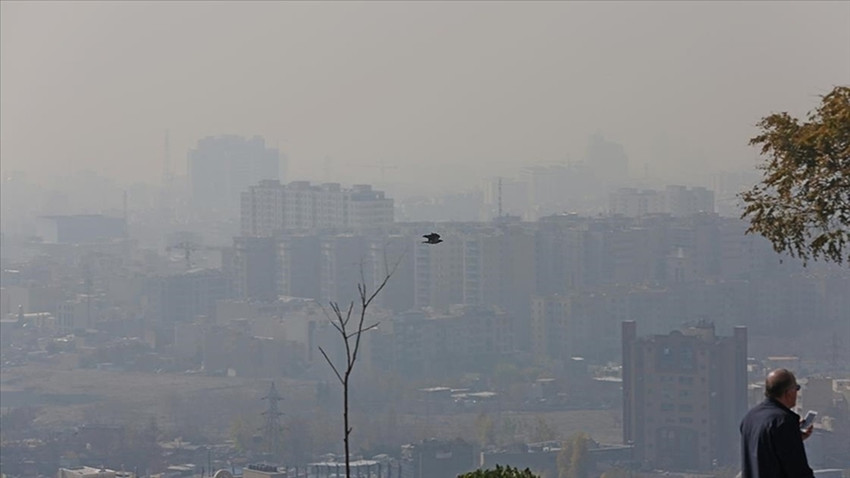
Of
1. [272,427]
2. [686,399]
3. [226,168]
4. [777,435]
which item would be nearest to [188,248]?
[226,168]

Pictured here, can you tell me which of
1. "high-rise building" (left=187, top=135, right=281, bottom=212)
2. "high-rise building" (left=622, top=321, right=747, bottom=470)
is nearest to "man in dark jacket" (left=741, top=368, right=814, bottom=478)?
"high-rise building" (left=622, top=321, right=747, bottom=470)

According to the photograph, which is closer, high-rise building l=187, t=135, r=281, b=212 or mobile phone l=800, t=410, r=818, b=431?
mobile phone l=800, t=410, r=818, b=431

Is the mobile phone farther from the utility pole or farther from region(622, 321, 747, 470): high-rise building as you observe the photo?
the utility pole

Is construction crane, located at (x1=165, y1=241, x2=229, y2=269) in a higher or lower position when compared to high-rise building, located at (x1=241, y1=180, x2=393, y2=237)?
lower

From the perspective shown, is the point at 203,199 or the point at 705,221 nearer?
the point at 705,221

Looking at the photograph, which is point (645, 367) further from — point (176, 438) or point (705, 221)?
point (705, 221)

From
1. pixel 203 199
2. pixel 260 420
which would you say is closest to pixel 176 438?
pixel 260 420

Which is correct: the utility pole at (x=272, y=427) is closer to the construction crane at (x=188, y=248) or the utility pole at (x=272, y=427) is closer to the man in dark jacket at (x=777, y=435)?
the construction crane at (x=188, y=248)

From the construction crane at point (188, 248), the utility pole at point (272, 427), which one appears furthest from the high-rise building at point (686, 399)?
the construction crane at point (188, 248)
